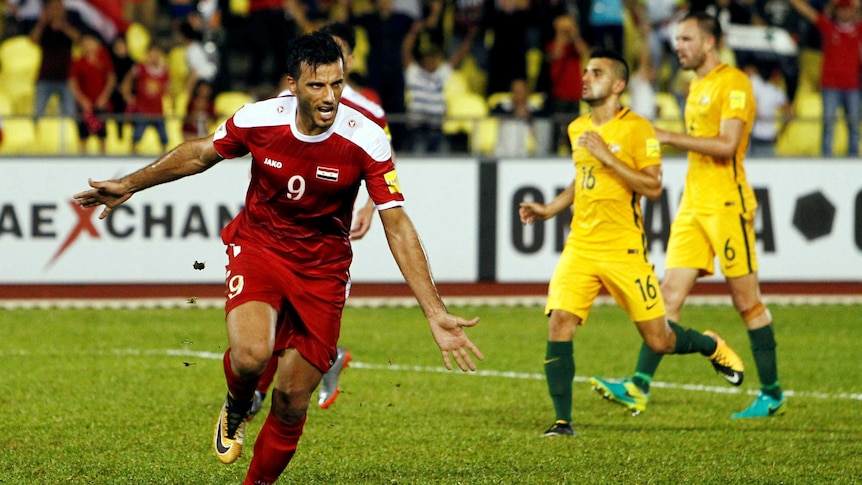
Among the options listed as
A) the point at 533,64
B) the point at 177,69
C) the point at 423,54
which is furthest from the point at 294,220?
the point at 177,69

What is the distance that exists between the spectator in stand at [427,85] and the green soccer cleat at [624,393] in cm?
607

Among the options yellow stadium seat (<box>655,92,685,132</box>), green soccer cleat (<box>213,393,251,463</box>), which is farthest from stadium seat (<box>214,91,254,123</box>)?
green soccer cleat (<box>213,393,251,463</box>)

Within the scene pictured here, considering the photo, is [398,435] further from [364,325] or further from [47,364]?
[364,325]

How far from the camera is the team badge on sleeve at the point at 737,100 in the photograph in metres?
8.90

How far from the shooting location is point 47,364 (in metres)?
10.4

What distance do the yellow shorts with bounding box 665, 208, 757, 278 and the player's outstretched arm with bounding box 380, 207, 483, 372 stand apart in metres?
3.67

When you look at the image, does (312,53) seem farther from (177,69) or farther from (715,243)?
(177,69)

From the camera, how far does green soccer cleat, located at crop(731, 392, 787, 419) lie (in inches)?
344

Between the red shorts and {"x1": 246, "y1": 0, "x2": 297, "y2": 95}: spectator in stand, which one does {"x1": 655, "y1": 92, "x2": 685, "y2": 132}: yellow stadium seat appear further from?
the red shorts

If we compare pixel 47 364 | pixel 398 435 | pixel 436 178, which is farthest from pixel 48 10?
pixel 398 435

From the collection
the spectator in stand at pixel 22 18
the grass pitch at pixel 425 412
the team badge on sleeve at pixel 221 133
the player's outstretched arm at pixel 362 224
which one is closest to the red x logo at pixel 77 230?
the grass pitch at pixel 425 412

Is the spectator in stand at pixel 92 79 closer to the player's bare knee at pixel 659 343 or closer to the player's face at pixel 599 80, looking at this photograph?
the player's face at pixel 599 80

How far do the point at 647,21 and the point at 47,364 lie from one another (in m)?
10.8

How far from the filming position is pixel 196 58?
1756 centimetres
